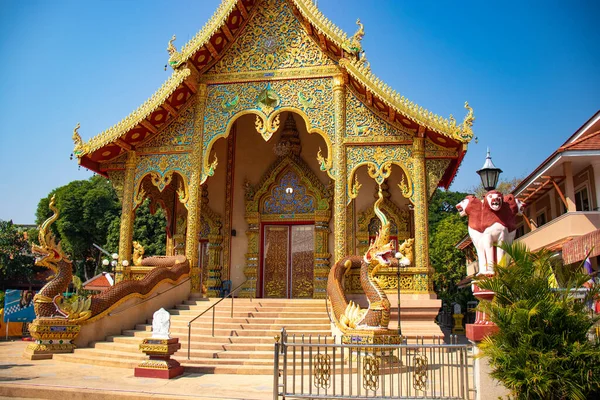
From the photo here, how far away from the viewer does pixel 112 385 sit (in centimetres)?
649

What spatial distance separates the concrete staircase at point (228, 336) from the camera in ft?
26.5

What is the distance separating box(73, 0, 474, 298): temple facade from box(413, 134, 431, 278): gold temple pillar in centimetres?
2

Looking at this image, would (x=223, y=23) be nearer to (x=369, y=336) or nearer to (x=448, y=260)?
(x=369, y=336)

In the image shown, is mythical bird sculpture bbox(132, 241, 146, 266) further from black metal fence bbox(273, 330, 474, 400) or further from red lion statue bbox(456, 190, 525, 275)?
red lion statue bbox(456, 190, 525, 275)

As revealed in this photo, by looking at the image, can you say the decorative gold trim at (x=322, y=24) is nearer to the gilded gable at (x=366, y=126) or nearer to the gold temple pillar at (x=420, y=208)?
the gilded gable at (x=366, y=126)

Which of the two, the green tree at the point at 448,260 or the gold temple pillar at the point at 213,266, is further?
the green tree at the point at 448,260

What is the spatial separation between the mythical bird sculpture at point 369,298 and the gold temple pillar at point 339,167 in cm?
124

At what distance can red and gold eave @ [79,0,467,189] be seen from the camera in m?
11.1

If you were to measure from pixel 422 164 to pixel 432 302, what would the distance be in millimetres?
2944

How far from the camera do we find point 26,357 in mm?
8883

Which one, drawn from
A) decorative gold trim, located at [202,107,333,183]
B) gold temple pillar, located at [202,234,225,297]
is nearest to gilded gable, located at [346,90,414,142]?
decorative gold trim, located at [202,107,333,183]

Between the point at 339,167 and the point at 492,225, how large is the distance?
6034 mm

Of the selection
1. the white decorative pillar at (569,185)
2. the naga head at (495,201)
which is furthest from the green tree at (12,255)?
the naga head at (495,201)

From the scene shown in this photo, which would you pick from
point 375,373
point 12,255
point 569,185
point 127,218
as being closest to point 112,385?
point 375,373
